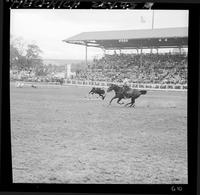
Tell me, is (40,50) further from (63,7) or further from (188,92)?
(188,92)

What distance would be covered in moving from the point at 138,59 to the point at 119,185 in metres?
0.95

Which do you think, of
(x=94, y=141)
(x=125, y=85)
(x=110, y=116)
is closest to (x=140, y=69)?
(x=125, y=85)

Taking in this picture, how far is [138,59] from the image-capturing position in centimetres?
348

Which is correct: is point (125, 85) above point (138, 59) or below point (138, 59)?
below

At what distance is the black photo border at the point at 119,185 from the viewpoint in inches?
133

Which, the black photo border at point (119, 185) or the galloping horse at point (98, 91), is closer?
the black photo border at point (119, 185)

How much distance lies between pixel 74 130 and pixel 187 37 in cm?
108

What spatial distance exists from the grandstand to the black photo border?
107mm

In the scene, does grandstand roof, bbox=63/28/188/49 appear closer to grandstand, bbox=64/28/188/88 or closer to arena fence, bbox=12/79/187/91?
grandstand, bbox=64/28/188/88

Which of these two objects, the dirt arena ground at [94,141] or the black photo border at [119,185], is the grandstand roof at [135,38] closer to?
the black photo border at [119,185]

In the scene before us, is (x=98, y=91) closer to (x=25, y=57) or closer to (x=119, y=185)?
(x=25, y=57)

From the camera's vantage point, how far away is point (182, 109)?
11.3 feet

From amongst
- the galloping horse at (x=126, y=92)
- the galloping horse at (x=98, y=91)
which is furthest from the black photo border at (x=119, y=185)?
the galloping horse at (x=98, y=91)

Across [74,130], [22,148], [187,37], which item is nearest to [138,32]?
[187,37]
